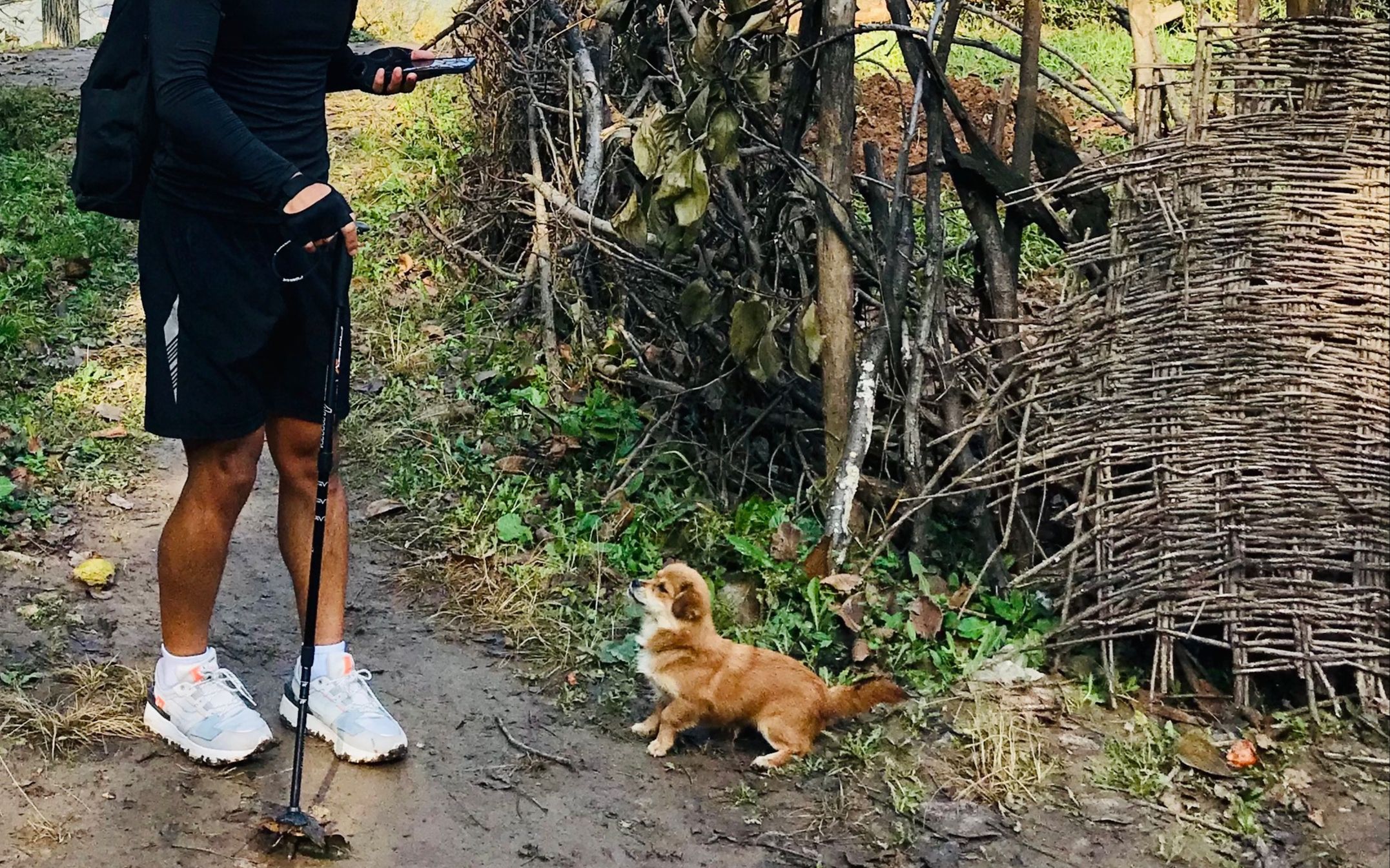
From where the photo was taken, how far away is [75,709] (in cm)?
377

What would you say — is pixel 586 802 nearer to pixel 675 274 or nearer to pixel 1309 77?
pixel 675 274

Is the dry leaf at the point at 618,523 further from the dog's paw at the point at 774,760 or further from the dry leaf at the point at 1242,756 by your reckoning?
the dry leaf at the point at 1242,756

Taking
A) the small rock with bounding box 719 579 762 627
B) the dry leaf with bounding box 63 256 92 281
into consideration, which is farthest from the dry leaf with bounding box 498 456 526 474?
the dry leaf with bounding box 63 256 92 281

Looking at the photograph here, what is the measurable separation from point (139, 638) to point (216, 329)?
1.46 meters

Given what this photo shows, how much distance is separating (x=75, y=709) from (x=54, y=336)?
3321mm

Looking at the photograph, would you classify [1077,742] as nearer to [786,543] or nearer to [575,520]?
[786,543]

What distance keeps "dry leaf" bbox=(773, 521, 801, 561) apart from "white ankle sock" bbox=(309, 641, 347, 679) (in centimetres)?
146

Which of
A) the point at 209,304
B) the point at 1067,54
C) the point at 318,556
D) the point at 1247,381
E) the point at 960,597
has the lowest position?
the point at 960,597

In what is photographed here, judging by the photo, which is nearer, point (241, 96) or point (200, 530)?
point (241, 96)

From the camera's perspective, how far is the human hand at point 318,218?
3092 mm

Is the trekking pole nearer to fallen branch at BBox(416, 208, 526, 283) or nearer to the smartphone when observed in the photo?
the smartphone

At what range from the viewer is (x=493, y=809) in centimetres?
356

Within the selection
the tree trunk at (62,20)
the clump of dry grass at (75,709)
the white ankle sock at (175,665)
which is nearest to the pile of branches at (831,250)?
the white ankle sock at (175,665)

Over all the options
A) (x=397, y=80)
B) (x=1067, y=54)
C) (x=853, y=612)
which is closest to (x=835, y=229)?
(x=853, y=612)
